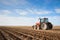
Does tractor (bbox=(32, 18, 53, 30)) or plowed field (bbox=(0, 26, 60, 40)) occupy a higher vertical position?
tractor (bbox=(32, 18, 53, 30))

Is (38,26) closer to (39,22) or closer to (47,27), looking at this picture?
(39,22)

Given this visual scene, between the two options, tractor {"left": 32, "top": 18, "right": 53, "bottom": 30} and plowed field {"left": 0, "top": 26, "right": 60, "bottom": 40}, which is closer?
plowed field {"left": 0, "top": 26, "right": 60, "bottom": 40}

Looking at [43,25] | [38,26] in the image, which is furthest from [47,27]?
[38,26]

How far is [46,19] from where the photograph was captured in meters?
23.4

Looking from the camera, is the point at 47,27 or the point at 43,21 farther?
the point at 43,21

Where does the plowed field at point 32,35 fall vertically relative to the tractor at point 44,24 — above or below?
below

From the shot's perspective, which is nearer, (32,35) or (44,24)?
(32,35)

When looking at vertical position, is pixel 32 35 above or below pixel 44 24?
below

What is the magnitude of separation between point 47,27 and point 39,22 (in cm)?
248

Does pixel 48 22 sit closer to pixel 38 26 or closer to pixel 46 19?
pixel 46 19

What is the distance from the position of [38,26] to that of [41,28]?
688mm

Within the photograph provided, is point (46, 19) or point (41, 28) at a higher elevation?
point (46, 19)

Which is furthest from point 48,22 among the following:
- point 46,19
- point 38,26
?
point 38,26

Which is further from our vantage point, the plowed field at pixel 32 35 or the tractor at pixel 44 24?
the tractor at pixel 44 24
